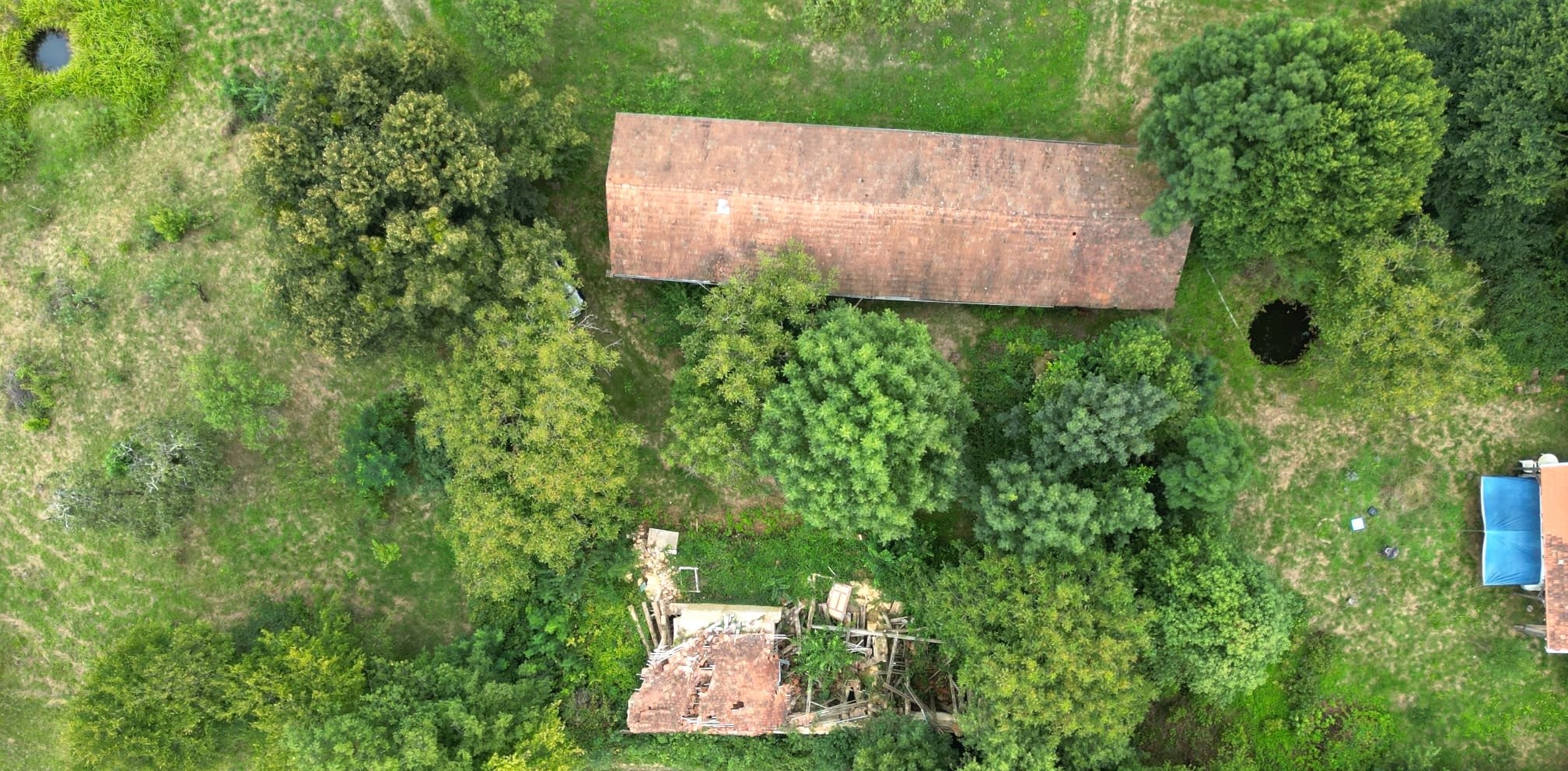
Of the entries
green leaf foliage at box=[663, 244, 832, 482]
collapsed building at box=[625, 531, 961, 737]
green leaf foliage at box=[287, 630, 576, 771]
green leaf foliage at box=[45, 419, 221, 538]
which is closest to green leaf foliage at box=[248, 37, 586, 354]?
green leaf foliage at box=[663, 244, 832, 482]

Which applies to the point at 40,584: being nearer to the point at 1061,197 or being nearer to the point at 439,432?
the point at 439,432

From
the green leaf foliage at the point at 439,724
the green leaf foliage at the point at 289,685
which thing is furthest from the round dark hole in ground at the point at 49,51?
the green leaf foliage at the point at 439,724

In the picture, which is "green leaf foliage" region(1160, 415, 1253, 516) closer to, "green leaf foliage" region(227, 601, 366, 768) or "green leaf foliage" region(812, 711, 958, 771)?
"green leaf foliage" region(812, 711, 958, 771)

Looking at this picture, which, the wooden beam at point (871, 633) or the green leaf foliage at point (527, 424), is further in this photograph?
the wooden beam at point (871, 633)

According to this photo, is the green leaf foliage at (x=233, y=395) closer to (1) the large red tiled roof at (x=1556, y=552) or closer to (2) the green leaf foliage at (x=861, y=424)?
(2) the green leaf foliage at (x=861, y=424)

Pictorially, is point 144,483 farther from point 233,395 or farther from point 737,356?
point 737,356

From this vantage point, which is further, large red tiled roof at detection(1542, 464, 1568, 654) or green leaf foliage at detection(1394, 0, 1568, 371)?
large red tiled roof at detection(1542, 464, 1568, 654)
